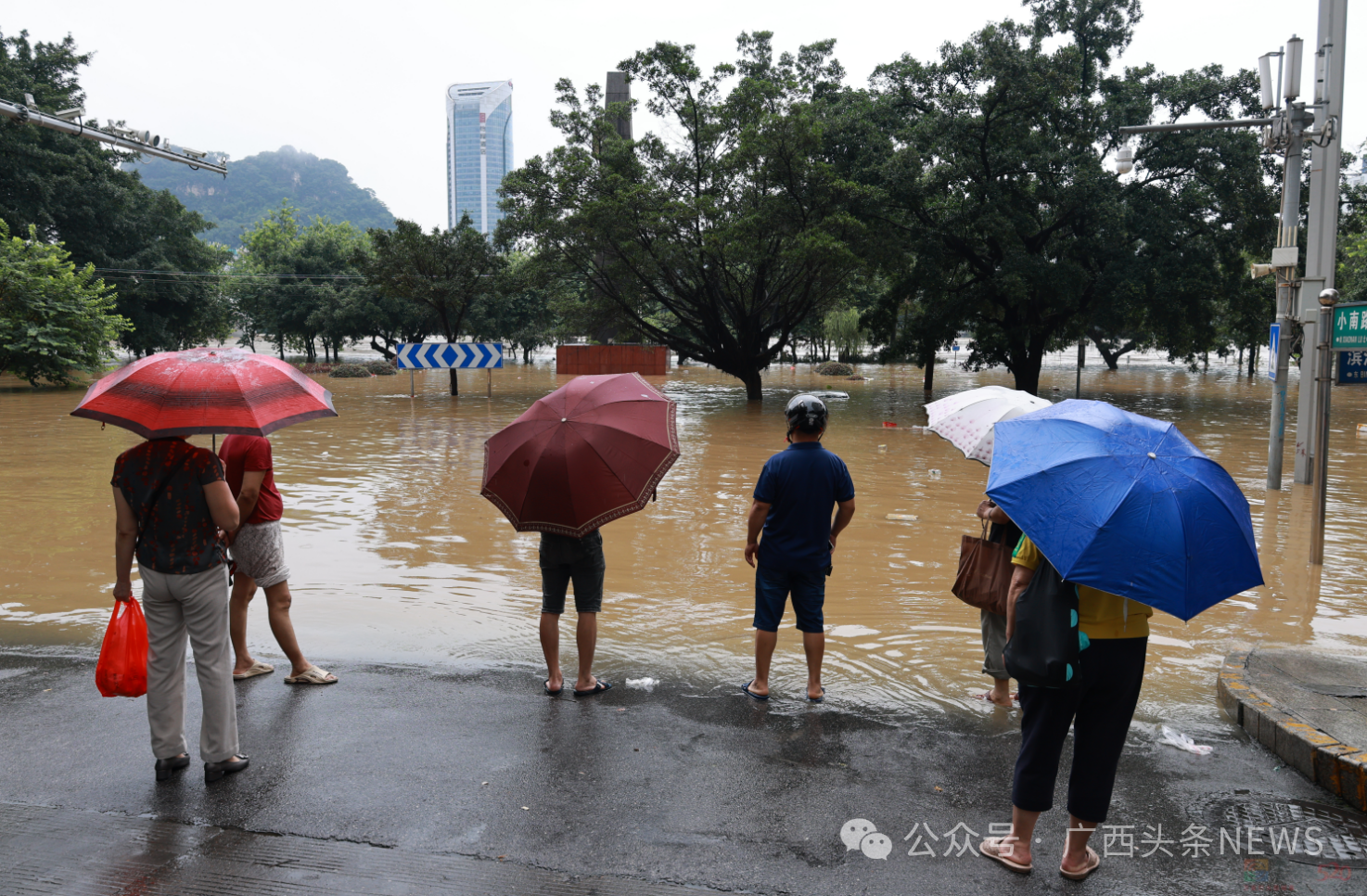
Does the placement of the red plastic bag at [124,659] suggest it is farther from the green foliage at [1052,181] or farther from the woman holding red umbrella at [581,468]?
the green foliage at [1052,181]

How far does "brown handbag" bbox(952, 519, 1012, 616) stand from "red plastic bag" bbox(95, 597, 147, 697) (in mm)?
3815

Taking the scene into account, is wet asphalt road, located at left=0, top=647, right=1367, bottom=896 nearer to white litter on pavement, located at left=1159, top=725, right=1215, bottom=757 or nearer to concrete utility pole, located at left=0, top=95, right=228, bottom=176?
white litter on pavement, located at left=1159, top=725, right=1215, bottom=757

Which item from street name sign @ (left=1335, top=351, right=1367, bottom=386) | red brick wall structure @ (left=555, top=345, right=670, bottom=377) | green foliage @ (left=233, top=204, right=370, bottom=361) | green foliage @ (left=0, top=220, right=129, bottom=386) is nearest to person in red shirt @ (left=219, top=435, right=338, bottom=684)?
street name sign @ (left=1335, top=351, right=1367, bottom=386)

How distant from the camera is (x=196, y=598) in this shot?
4035 mm

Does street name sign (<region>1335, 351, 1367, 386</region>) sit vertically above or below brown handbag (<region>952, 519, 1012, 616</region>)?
above

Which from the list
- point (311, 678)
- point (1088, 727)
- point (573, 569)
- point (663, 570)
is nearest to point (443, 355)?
point (663, 570)

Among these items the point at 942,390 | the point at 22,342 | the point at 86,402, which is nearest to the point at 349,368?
the point at 22,342

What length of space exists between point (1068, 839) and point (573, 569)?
2.66 metres

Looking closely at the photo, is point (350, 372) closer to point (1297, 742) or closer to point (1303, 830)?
point (1297, 742)

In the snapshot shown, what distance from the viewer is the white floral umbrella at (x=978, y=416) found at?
495 centimetres

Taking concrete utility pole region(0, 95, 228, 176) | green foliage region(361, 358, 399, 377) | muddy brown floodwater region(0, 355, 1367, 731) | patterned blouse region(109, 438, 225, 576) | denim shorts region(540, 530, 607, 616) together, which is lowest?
muddy brown floodwater region(0, 355, 1367, 731)

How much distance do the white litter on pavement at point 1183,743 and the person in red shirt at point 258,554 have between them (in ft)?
14.4

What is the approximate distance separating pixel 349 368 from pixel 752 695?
46.5m

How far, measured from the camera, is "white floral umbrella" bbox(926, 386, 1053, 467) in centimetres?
495
